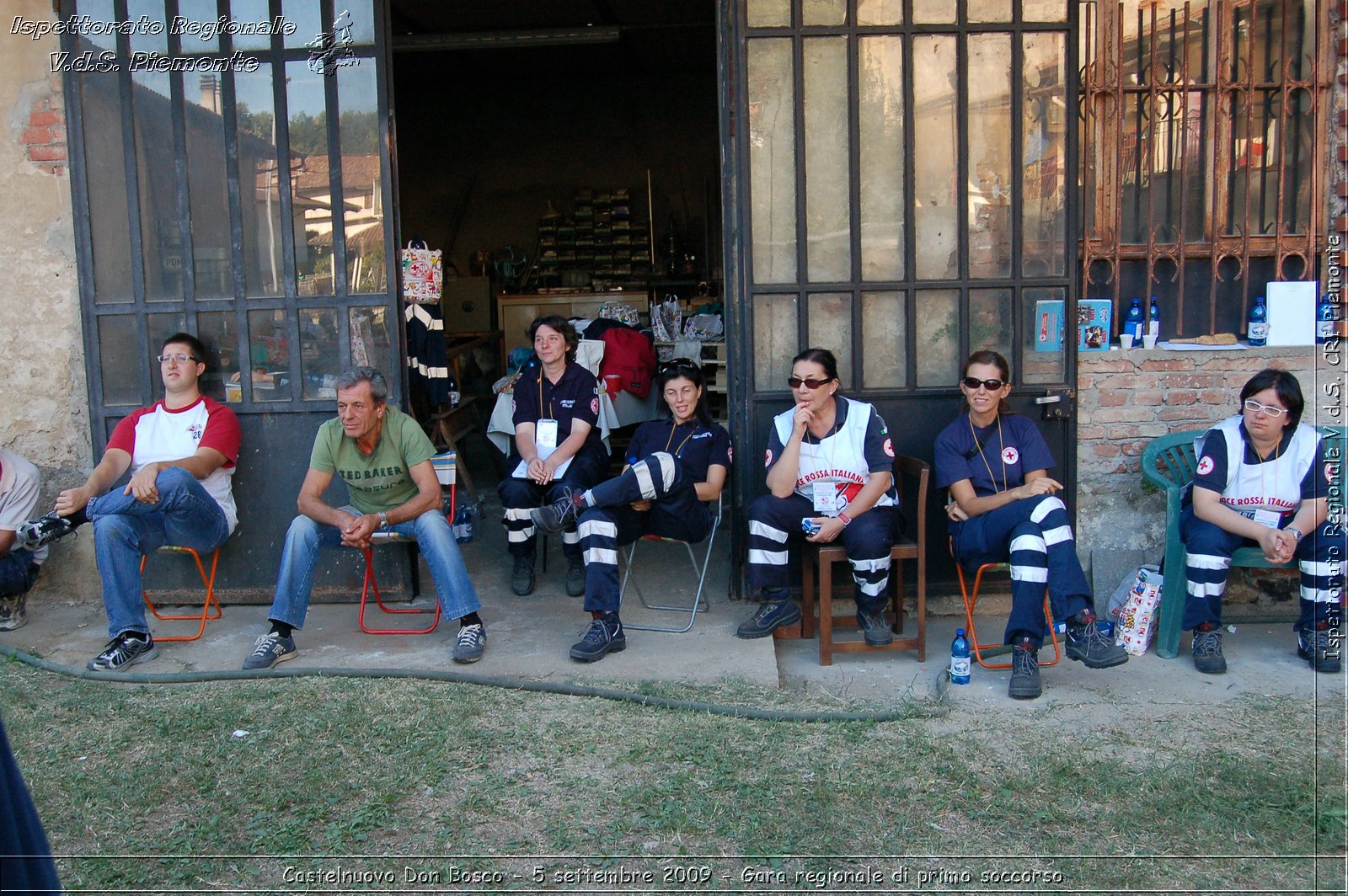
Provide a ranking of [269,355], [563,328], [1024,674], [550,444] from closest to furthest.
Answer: [1024,674] → [269,355] → [550,444] → [563,328]

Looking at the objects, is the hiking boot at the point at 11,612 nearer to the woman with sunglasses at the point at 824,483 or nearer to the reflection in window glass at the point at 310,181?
the reflection in window glass at the point at 310,181

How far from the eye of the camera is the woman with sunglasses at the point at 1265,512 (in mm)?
4316

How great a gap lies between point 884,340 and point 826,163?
0.87m

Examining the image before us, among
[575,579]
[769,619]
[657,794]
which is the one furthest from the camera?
[575,579]

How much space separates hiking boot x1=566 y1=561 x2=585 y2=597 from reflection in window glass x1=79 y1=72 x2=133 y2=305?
253cm

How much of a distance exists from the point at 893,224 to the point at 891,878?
312 cm

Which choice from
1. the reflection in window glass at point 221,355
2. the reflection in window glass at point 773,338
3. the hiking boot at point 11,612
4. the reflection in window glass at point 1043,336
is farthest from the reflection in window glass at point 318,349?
the reflection in window glass at point 1043,336

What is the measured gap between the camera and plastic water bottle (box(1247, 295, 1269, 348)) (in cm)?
508

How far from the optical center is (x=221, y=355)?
17.2 feet

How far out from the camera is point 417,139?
495 inches

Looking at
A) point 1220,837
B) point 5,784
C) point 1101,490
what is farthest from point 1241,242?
point 5,784

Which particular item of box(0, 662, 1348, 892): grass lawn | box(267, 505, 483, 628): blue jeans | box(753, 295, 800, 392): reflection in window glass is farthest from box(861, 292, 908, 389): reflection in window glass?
box(267, 505, 483, 628): blue jeans

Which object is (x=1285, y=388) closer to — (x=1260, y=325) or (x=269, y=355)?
(x=1260, y=325)

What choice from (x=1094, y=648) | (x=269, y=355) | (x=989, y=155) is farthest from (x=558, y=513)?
(x=989, y=155)
